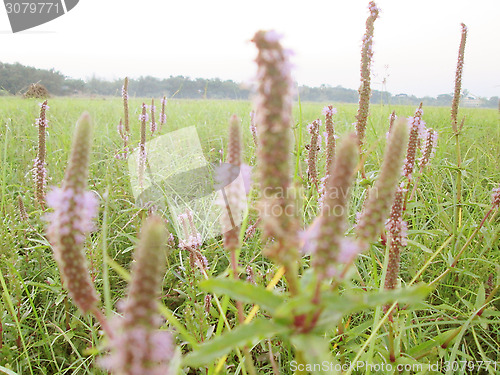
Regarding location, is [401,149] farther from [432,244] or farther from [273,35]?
[432,244]

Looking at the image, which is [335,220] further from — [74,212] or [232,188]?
[74,212]

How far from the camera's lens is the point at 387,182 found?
75 centimetres

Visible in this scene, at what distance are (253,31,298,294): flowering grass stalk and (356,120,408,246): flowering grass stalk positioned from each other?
19cm

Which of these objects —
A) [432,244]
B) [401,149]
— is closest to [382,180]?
[401,149]

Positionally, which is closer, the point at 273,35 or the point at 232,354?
the point at 273,35

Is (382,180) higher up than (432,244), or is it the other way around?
(382,180)

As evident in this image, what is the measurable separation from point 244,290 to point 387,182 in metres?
0.38

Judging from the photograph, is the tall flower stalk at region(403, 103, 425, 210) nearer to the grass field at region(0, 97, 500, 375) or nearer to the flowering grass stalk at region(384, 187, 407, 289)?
the grass field at region(0, 97, 500, 375)

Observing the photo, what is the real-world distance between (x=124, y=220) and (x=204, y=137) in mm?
3000

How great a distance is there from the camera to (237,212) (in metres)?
1.01

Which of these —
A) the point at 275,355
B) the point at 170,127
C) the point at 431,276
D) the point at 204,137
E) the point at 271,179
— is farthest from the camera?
the point at 170,127

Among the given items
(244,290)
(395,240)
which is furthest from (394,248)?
(244,290)

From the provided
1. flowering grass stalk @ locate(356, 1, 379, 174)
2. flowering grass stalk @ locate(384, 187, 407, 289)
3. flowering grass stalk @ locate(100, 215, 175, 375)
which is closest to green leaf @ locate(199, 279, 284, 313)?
flowering grass stalk @ locate(100, 215, 175, 375)

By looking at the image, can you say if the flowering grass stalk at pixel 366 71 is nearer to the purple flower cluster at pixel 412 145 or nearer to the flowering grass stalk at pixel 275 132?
the purple flower cluster at pixel 412 145
